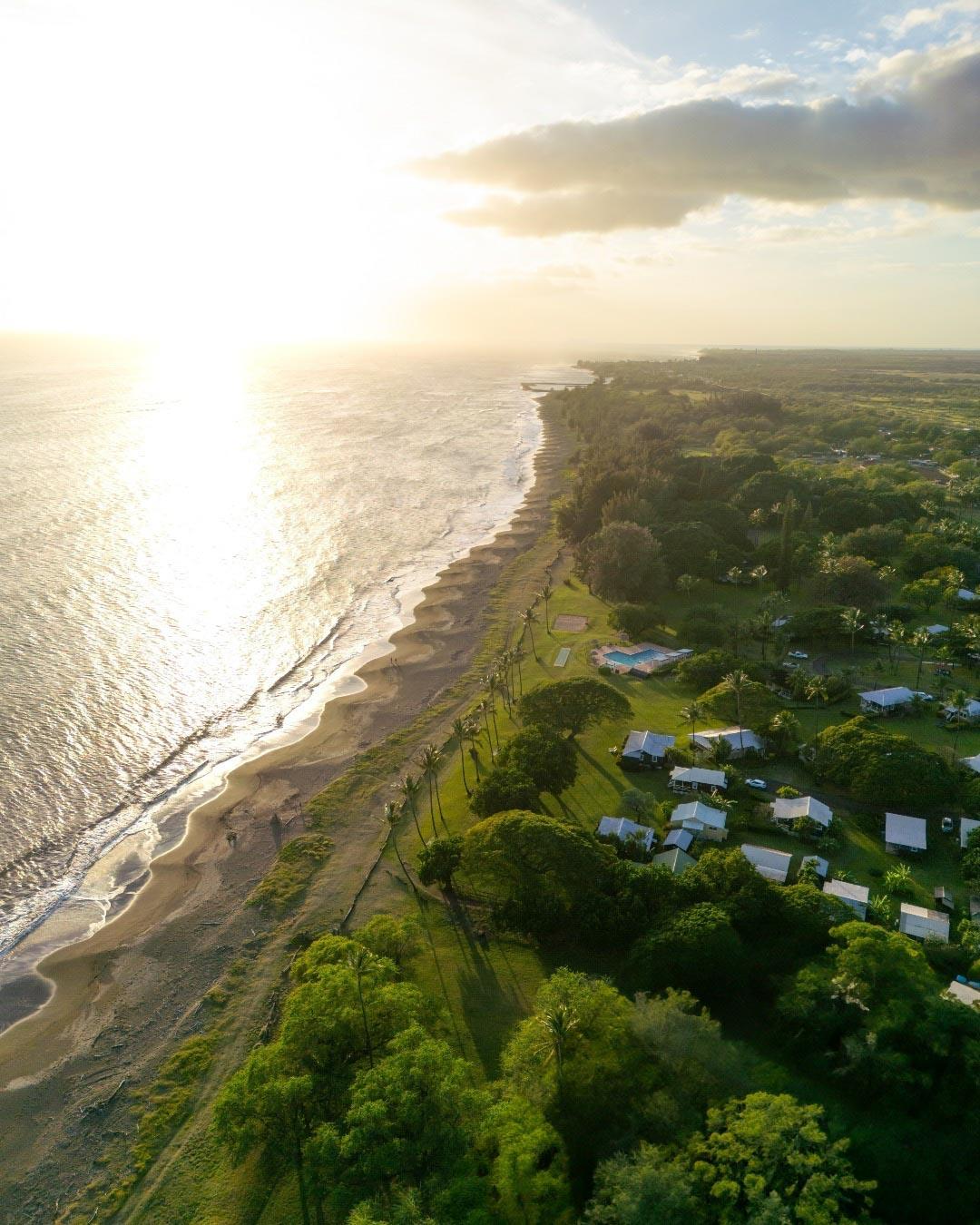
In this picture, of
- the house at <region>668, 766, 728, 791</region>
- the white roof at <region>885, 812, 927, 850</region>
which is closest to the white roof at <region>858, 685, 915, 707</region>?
the white roof at <region>885, 812, 927, 850</region>

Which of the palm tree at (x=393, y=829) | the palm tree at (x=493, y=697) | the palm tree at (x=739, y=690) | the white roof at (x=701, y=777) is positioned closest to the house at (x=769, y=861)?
the white roof at (x=701, y=777)

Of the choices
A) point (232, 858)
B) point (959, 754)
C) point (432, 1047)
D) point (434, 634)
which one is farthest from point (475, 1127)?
point (434, 634)

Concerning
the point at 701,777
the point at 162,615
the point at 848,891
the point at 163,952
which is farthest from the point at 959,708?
the point at 162,615

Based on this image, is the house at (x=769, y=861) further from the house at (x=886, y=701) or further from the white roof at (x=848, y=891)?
the house at (x=886, y=701)

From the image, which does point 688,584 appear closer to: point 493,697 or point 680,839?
point 493,697

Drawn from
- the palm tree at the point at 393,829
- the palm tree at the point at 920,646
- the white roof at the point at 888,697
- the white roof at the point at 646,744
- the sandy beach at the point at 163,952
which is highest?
the palm tree at the point at 920,646

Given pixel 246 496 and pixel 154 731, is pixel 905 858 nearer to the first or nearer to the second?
pixel 154 731
